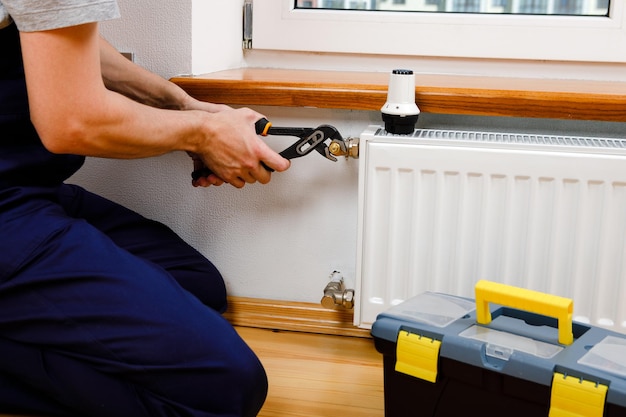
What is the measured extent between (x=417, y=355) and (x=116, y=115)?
1.59ft

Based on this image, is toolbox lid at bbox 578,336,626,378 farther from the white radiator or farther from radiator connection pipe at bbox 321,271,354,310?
radiator connection pipe at bbox 321,271,354,310

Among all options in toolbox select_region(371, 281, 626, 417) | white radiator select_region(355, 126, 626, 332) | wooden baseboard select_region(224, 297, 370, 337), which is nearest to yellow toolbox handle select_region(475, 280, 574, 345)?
toolbox select_region(371, 281, 626, 417)

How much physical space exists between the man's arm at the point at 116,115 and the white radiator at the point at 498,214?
19 centimetres

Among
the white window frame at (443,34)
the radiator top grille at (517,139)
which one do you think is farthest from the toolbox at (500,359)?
the white window frame at (443,34)

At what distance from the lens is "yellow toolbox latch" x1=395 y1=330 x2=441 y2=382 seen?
92 cm

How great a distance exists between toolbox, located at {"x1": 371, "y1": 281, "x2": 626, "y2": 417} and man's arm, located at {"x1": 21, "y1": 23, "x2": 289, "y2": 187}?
1.16 ft

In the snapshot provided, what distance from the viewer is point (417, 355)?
36.6 inches

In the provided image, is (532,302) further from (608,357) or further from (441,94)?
(441,94)

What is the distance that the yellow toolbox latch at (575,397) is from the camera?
31.7 inches

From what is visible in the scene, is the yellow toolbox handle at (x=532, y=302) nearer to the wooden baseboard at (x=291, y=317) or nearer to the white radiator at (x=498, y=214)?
the white radiator at (x=498, y=214)

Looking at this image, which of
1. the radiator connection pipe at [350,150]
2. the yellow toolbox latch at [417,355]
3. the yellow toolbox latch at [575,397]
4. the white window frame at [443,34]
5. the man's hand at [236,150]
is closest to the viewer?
the yellow toolbox latch at [575,397]

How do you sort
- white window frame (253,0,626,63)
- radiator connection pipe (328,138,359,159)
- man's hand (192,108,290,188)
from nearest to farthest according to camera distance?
1. man's hand (192,108,290,188)
2. radiator connection pipe (328,138,359,159)
3. white window frame (253,0,626,63)

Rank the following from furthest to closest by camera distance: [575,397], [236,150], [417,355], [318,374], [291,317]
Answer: [291,317] < [318,374] < [236,150] < [417,355] < [575,397]

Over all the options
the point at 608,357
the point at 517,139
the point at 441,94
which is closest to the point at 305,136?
the point at 441,94
